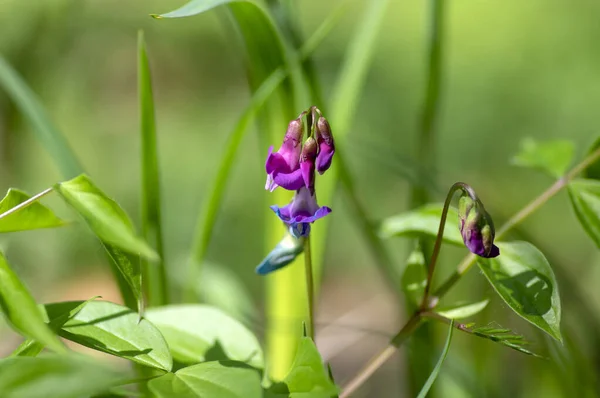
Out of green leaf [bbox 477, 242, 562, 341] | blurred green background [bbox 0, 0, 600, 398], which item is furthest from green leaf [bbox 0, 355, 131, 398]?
blurred green background [bbox 0, 0, 600, 398]

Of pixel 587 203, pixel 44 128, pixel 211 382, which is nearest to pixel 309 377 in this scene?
pixel 211 382

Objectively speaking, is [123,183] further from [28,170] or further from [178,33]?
[178,33]

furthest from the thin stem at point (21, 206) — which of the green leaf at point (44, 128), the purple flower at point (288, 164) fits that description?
the green leaf at point (44, 128)

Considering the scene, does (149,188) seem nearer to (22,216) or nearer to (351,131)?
(22,216)

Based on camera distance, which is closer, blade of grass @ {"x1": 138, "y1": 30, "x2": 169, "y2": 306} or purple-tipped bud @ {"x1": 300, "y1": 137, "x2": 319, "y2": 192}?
purple-tipped bud @ {"x1": 300, "y1": 137, "x2": 319, "y2": 192}

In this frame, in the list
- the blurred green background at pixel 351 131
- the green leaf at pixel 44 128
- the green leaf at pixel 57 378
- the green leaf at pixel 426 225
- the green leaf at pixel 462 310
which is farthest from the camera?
the blurred green background at pixel 351 131

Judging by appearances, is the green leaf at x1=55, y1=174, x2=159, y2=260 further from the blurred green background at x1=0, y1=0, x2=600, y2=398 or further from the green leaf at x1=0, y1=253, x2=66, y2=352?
the blurred green background at x1=0, y1=0, x2=600, y2=398

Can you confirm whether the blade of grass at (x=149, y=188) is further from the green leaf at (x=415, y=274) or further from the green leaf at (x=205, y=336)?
the green leaf at (x=415, y=274)
